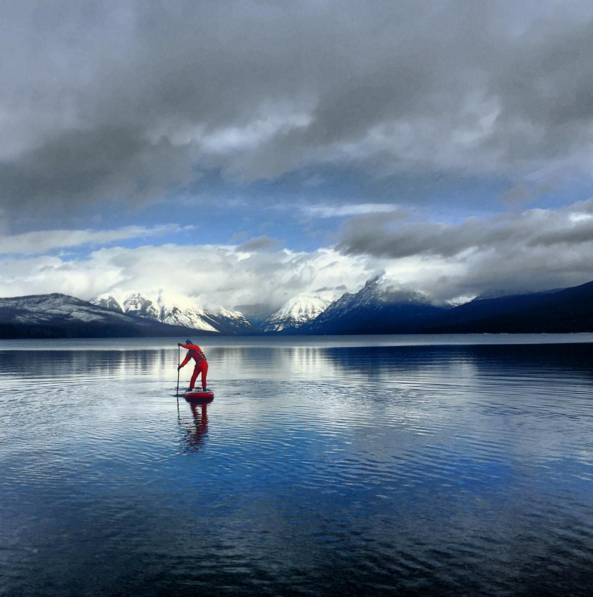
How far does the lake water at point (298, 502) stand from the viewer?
12273 mm

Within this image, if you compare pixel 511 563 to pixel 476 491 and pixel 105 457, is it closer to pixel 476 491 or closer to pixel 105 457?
pixel 476 491

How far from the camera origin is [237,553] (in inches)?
530

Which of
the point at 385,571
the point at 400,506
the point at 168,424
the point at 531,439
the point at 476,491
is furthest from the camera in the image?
the point at 168,424

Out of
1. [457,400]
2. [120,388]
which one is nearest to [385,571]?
[457,400]

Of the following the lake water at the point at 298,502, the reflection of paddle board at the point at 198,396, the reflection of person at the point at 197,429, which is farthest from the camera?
the reflection of paddle board at the point at 198,396

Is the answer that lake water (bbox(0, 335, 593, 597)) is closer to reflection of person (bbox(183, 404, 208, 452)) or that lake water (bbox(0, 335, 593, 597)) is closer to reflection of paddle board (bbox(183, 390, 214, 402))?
reflection of person (bbox(183, 404, 208, 452))

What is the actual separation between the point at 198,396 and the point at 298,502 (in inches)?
997

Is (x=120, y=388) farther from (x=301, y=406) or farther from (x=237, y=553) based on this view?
(x=237, y=553)

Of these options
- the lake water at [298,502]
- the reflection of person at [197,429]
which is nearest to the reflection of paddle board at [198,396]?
the reflection of person at [197,429]

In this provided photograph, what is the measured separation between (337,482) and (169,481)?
19.3ft

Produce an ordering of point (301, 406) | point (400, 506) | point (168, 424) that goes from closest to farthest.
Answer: point (400, 506)
point (168, 424)
point (301, 406)

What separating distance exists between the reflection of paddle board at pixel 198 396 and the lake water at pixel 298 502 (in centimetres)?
434

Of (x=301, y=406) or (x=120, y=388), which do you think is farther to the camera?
(x=120, y=388)

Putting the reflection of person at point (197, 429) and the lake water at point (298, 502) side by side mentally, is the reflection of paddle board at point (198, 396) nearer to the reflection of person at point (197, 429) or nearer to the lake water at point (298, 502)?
the reflection of person at point (197, 429)
